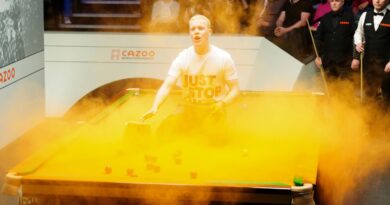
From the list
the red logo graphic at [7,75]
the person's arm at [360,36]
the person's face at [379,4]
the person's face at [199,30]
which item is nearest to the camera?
the person's face at [199,30]

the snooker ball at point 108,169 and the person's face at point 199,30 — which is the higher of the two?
the person's face at point 199,30

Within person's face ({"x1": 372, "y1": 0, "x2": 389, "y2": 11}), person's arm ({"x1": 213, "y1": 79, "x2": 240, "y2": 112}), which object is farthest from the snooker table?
person's face ({"x1": 372, "y1": 0, "x2": 389, "y2": 11})

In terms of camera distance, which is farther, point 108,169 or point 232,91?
point 232,91

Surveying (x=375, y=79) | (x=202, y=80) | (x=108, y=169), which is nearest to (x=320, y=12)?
(x=375, y=79)

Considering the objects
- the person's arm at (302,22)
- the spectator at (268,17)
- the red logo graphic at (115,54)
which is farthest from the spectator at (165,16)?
the person's arm at (302,22)

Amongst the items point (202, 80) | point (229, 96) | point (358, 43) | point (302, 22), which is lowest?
point (229, 96)

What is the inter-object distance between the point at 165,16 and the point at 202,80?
237 centimetres

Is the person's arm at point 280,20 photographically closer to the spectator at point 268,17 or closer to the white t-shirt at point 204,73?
the spectator at point 268,17

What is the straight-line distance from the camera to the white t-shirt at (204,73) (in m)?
5.45

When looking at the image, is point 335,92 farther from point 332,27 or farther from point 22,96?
point 22,96

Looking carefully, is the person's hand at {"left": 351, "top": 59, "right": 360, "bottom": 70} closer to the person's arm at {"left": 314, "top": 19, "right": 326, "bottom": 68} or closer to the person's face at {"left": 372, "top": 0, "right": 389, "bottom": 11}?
the person's arm at {"left": 314, "top": 19, "right": 326, "bottom": 68}

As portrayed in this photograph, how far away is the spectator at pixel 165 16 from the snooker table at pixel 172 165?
1804 mm

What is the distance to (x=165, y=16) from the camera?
7648 mm

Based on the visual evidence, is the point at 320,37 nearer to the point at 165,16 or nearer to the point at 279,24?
the point at 279,24
